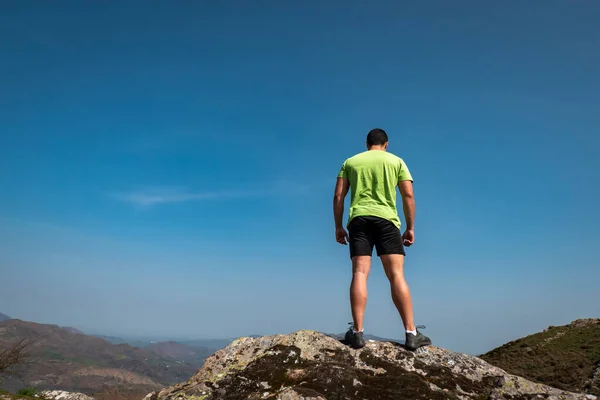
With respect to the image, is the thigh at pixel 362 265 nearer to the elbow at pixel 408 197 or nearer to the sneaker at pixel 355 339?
the sneaker at pixel 355 339

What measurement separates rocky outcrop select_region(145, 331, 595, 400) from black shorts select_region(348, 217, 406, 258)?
1.52m

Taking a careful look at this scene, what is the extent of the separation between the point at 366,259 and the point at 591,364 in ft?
111

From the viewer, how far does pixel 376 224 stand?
6.84 meters

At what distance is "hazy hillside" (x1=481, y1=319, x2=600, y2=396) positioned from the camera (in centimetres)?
2810

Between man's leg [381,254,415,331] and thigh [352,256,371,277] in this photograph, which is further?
thigh [352,256,371,277]

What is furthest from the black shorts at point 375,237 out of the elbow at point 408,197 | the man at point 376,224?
the elbow at point 408,197

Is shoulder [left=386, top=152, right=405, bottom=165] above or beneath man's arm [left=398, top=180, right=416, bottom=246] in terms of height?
above

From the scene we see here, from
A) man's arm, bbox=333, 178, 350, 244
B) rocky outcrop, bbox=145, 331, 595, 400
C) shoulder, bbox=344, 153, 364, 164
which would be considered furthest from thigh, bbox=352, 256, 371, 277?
shoulder, bbox=344, 153, 364, 164

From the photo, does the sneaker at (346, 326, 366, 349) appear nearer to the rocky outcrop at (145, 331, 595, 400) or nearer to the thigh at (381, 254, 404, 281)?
the rocky outcrop at (145, 331, 595, 400)

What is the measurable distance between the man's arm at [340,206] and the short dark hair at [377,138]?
90 centimetres

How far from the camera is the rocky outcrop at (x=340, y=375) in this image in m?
5.22

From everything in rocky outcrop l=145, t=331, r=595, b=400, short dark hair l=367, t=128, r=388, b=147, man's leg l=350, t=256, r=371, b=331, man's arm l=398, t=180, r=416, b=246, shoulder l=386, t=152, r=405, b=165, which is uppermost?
short dark hair l=367, t=128, r=388, b=147

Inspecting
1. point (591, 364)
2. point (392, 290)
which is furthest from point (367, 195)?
point (591, 364)

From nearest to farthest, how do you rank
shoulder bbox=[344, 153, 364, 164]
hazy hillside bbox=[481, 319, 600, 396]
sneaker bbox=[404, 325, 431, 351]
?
sneaker bbox=[404, 325, 431, 351] → shoulder bbox=[344, 153, 364, 164] → hazy hillside bbox=[481, 319, 600, 396]
